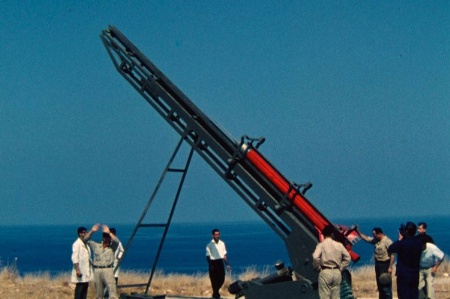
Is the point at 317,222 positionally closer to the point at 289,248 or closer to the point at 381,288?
the point at 289,248

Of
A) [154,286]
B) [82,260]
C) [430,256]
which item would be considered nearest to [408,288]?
[430,256]

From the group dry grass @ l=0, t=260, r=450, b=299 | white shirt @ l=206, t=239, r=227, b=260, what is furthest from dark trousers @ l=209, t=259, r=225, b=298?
dry grass @ l=0, t=260, r=450, b=299

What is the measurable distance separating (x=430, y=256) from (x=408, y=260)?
189 cm

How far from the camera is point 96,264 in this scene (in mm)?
15484

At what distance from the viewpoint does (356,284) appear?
74.2 ft

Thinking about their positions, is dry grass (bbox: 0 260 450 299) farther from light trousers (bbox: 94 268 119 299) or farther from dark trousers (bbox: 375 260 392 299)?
light trousers (bbox: 94 268 119 299)

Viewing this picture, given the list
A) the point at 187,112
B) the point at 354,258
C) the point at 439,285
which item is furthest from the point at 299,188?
the point at 439,285

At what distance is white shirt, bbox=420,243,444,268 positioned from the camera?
15555mm

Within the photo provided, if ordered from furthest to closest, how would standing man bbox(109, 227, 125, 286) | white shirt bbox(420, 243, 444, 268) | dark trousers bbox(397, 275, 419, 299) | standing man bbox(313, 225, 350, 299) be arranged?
standing man bbox(109, 227, 125, 286)
white shirt bbox(420, 243, 444, 268)
dark trousers bbox(397, 275, 419, 299)
standing man bbox(313, 225, 350, 299)

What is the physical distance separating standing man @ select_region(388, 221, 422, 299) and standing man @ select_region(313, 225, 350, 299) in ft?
3.42

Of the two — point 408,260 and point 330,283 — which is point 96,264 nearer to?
point 330,283

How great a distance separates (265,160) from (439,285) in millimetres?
9052

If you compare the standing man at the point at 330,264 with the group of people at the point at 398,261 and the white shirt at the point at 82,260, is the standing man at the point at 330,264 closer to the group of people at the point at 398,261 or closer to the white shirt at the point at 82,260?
the group of people at the point at 398,261

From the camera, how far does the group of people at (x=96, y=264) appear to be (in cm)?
1545
